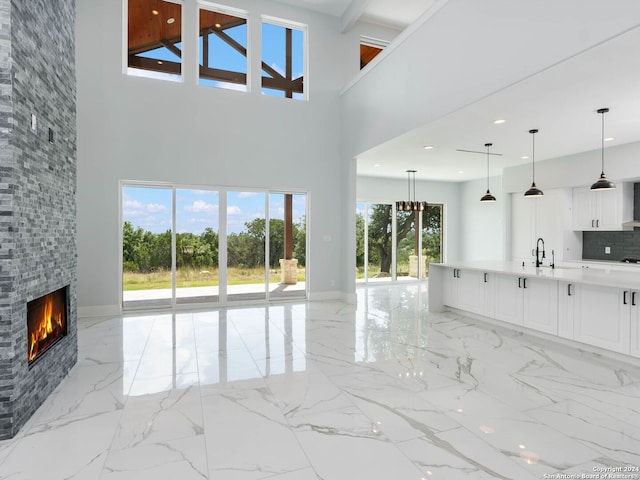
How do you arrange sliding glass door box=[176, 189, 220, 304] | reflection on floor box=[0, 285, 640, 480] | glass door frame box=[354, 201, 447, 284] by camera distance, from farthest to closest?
1. glass door frame box=[354, 201, 447, 284]
2. sliding glass door box=[176, 189, 220, 304]
3. reflection on floor box=[0, 285, 640, 480]

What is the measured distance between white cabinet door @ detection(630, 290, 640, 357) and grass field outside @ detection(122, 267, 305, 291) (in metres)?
5.38

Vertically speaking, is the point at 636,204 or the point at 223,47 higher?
the point at 223,47

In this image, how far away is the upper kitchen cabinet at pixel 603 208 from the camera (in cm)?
637

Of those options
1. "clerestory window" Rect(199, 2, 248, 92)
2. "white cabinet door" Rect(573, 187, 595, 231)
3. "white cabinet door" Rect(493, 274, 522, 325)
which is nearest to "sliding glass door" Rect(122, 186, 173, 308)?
"clerestory window" Rect(199, 2, 248, 92)

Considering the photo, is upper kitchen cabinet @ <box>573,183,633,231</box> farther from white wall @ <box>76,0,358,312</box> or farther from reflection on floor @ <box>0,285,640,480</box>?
white wall @ <box>76,0,358,312</box>

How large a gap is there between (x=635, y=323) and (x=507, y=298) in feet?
4.98

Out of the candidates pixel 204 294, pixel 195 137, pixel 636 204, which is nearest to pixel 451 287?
pixel 636 204

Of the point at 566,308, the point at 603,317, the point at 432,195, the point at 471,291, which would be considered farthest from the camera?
the point at 432,195

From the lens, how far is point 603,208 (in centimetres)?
666

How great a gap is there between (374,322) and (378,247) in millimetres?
4623

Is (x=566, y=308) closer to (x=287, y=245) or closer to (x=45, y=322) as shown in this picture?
(x=287, y=245)

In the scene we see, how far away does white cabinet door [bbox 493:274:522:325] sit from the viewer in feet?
15.7

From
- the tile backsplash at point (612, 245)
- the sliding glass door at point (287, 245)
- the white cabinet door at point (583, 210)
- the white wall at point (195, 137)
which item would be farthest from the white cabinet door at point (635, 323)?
the sliding glass door at point (287, 245)

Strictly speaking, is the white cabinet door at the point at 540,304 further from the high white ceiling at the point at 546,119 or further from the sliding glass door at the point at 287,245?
the sliding glass door at the point at 287,245
